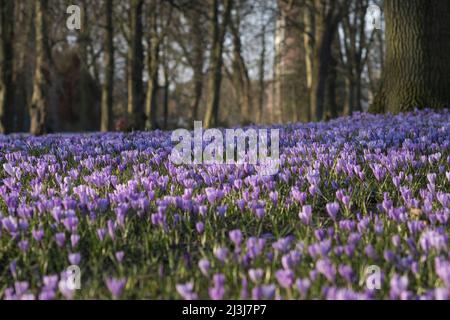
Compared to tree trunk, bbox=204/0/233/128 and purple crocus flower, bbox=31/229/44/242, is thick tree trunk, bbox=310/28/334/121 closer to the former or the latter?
tree trunk, bbox=204/0/233/128

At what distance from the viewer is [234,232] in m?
2.81

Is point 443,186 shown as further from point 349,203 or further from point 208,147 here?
point 208,147

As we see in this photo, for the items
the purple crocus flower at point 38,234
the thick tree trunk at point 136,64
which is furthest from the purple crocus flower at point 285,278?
the thick tree trunk at point 136,64

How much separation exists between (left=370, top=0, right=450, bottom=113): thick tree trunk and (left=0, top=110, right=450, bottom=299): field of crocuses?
18.4 ft

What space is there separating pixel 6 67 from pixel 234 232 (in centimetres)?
1985

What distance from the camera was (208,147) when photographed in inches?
249

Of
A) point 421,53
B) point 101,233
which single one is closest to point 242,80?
point 421,53

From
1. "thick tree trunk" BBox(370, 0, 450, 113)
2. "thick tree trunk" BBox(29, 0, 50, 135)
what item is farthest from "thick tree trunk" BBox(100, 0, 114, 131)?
"thick tree trunk" BBox(370, 0, 450, 113)

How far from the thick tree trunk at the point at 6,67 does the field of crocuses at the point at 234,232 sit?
16260 mm

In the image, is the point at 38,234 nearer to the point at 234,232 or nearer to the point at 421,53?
the point at 234,232

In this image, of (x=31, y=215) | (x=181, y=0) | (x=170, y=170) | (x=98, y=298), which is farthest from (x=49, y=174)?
(x=181, y=0)

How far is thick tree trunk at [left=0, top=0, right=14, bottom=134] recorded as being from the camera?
66.0ft

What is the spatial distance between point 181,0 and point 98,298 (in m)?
21.2
